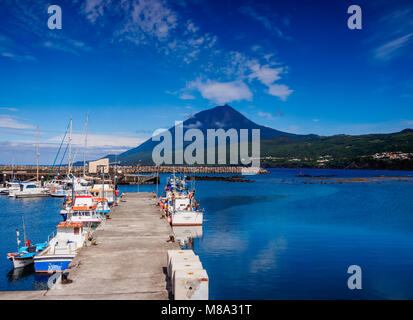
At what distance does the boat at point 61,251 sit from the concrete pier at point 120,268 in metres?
1.80

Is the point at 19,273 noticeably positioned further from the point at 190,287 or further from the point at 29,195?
the point at 29,195

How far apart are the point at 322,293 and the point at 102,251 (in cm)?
1400

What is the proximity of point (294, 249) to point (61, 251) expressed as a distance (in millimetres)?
21245

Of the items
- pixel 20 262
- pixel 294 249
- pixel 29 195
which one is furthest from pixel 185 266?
pixel 29 195

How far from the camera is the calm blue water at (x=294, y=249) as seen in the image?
22625 mm

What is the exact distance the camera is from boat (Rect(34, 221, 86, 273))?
75.6 ft

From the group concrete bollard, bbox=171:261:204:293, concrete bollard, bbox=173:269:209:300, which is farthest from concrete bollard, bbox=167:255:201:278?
concrete bollard, bbox=173:269:209:300

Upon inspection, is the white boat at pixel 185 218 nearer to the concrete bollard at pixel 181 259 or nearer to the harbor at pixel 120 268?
the harbor at pixel 120 268

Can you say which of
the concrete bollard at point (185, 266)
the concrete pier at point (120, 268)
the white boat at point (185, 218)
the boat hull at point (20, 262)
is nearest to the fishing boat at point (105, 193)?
the white boat at point (185, 218)

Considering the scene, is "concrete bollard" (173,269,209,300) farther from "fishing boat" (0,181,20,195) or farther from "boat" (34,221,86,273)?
"fishing boat" (0,181,20,195)

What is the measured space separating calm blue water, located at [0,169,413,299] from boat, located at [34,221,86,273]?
3.98ft

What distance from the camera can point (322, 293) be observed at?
21594 millimetres

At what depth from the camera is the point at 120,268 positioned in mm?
16359

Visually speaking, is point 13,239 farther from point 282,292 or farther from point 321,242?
point 321,242
